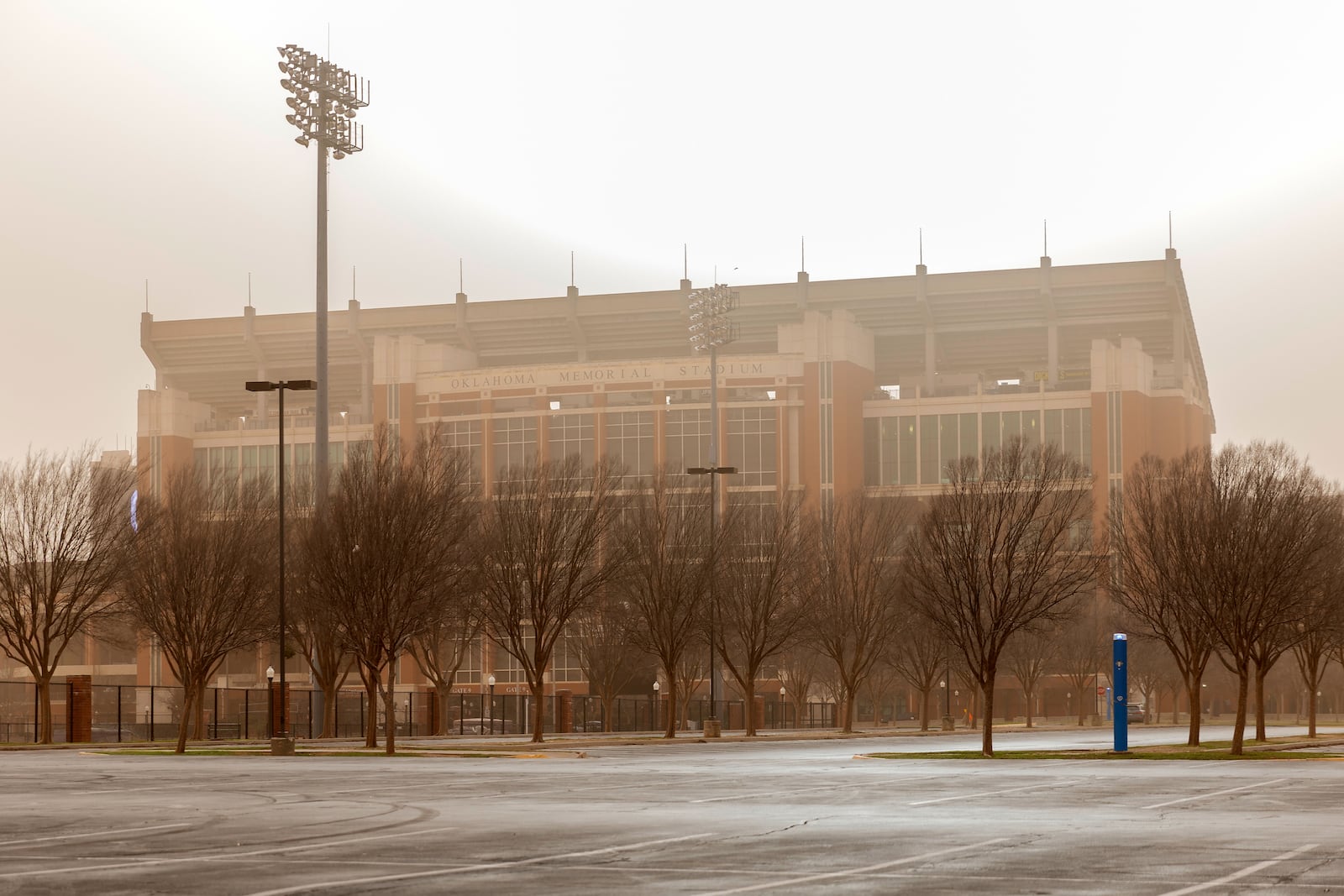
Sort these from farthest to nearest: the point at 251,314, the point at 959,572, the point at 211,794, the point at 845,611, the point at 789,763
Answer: the point at 251,314 → the point at 845,611 → the point at 959,572 → the point at 789,763 → the point at 211,794

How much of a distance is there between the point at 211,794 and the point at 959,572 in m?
22.4

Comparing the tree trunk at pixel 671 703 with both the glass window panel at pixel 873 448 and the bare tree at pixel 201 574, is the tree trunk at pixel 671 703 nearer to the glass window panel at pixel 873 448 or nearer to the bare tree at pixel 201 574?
the bare tree at pixel 201 574

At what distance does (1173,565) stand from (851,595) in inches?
1118

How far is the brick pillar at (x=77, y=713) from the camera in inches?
2361

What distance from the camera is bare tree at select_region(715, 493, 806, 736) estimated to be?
222ft

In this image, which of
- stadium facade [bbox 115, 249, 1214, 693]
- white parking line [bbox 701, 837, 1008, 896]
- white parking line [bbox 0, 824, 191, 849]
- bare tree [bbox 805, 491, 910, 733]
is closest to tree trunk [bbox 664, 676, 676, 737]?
bare tree [bbox 805, 491, 910, 733]

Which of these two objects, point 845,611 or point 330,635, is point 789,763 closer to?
point 330,635

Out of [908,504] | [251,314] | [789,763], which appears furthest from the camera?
[251,314]

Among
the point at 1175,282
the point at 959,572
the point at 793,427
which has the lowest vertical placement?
the point at 959,572

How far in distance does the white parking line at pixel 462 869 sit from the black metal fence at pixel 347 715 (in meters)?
45.0

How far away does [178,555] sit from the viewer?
50.2 m

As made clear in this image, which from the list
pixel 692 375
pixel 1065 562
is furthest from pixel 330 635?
pixel 692 375

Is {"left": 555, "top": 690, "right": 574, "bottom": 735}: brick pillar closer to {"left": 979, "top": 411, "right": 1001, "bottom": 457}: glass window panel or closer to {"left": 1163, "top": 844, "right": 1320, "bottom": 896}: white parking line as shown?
{"left": 979, "top": 411, "right": 1001, "bottom": 457}: glass window panel

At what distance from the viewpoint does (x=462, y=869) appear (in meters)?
14.3
